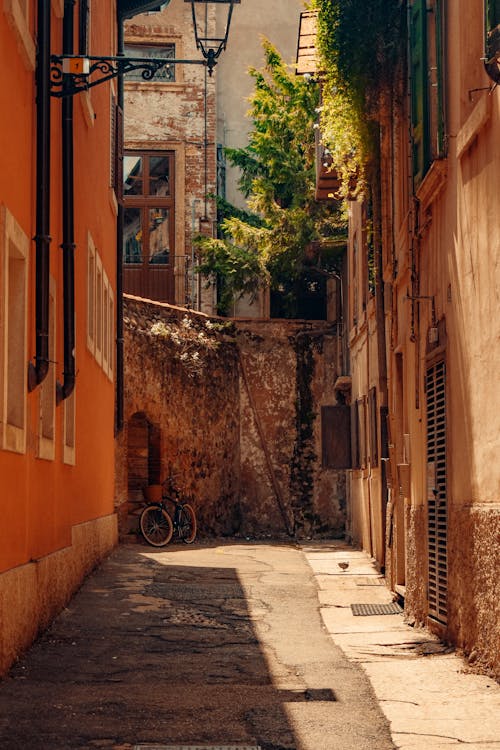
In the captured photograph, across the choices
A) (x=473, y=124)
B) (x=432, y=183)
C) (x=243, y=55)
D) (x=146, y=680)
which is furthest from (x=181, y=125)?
(x=146, y=680)

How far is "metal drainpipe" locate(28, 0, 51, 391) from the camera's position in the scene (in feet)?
28.9

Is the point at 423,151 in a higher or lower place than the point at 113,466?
higher

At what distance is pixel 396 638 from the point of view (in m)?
9.84

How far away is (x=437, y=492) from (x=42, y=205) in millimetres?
3738

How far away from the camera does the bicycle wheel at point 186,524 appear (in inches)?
849

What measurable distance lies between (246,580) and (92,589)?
2.44m

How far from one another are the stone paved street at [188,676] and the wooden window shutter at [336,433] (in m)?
7.17

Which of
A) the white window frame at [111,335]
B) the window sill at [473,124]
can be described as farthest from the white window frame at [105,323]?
the window sill at [473,124]

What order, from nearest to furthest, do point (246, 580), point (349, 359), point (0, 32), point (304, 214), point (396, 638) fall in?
point (0, 32)
point (396, 638)
point (246, 580)
point (349, 359)
point (304, 214)

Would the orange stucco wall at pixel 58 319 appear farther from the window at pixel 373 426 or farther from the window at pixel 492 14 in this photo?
the window at pixel 373 426

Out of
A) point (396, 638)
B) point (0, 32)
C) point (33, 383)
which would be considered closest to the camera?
point (0, 32)

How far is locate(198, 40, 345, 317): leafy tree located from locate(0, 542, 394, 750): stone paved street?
14.9 metres

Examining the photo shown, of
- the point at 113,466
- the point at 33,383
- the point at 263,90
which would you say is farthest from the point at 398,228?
the point at 263,90

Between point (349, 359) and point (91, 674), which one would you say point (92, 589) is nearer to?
point (91, 674)
